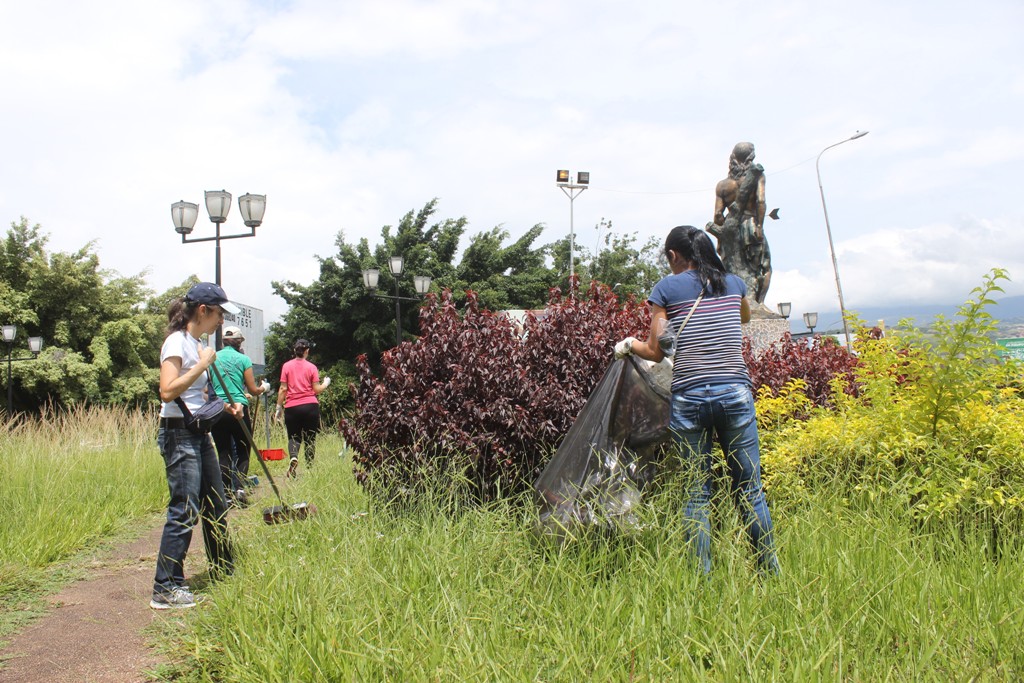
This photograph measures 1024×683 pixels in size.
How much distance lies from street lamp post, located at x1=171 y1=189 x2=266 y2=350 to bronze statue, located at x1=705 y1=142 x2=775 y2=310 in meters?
7.42

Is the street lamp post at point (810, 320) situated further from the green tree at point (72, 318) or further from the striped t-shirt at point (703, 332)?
the striped t-shirt at point (703, 332)

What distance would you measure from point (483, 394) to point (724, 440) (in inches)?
75.4

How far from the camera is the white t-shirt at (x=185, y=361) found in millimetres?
4094

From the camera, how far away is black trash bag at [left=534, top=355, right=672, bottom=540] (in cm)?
354

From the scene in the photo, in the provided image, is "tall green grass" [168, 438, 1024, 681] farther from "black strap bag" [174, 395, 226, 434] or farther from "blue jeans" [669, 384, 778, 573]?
"black strap bag" [174, 395, 226, 434]

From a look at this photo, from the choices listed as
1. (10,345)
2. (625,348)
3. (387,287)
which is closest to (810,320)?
(387,287)

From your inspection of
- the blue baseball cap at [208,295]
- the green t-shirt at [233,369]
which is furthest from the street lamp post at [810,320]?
the blue baseball cap at [208,295]

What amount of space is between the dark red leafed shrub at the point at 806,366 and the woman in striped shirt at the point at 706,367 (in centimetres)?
334

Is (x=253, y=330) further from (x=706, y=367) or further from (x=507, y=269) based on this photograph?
(x=706, y=367)

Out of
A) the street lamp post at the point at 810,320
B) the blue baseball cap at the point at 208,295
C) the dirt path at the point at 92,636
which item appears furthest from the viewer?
the street lamp post at the point at 810,320

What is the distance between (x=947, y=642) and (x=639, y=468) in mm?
1492

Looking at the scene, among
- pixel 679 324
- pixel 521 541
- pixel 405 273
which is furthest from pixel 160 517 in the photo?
pixel 405 273

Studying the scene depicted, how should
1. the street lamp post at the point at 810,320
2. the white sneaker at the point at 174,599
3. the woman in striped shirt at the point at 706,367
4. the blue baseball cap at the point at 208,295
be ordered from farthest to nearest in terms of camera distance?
the street lamp post at the point at 810,320 → the blue baseball cap at the point at 208,295 → the white sneaker at the point at 174,599 → the woman in striped shirt at the point at 706,367

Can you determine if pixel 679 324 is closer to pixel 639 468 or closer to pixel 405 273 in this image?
pixel 639 468
